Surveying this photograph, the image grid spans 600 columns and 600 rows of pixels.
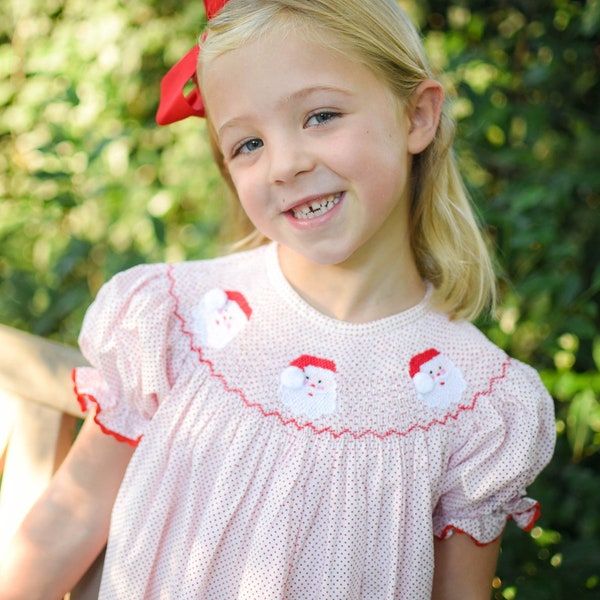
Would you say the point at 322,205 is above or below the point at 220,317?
above

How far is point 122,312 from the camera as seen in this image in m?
1.46

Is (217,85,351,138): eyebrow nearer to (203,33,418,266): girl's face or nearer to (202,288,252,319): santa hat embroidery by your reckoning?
(203,33,418,266): girl's face

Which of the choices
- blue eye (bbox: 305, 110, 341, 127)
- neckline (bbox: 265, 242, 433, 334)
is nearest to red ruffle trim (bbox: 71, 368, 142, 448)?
neckline (bbox: 265, 242, 433, 334)

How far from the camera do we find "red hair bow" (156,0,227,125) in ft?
4.74

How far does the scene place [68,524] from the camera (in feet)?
4.86

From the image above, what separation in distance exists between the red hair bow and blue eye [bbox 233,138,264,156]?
0.50ft

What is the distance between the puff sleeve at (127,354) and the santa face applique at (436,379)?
41cm

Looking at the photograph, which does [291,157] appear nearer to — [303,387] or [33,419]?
[303,387]

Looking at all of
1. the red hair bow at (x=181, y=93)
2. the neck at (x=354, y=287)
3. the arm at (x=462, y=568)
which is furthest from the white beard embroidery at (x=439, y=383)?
the red hair bow at (x=181, y=93)

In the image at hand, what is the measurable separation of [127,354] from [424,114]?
637 millimetres

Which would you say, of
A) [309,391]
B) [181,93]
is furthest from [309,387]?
[181,93]

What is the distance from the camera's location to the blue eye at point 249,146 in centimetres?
138

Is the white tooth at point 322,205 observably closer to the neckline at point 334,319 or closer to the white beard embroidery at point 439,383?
the neckline at point 334,319

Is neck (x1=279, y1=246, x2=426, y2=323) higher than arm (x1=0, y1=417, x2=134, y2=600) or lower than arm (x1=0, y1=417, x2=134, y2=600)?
higher
